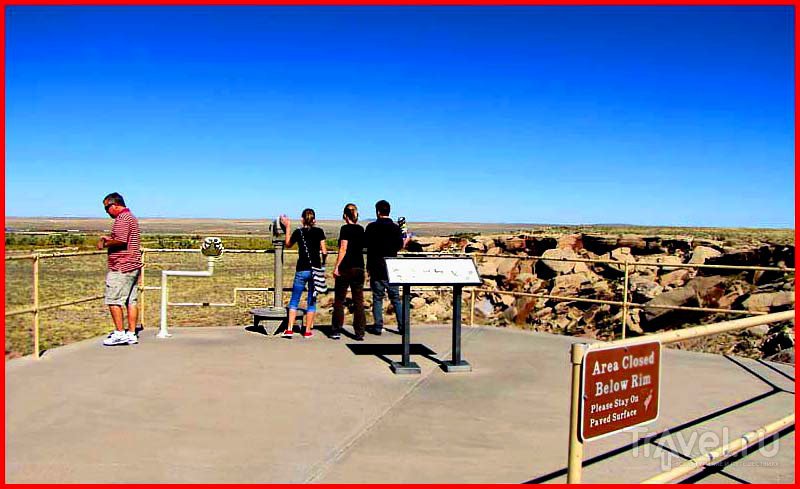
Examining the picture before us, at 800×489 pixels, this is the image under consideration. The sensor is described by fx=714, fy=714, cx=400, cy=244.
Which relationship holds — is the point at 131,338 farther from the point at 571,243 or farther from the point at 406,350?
the point at 571,243

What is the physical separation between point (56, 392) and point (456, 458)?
13.3ft

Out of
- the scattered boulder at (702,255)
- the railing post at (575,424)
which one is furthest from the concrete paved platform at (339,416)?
the scattered boulder at (702,255)

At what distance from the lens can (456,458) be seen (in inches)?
205

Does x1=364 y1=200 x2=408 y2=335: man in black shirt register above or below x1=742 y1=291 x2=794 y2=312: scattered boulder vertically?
above

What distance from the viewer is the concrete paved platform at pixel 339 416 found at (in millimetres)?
4938

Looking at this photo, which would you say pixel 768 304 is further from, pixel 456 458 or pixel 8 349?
pixel 8 349

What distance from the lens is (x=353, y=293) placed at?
385 inches

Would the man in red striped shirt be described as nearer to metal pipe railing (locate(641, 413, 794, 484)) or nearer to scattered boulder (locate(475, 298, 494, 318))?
metal pipe railing (locate(641, 413, 794, 484))

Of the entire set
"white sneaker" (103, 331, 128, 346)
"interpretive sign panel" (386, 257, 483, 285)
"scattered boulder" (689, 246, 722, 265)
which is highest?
"interpretive sign panel" (386, 257, 483, 285)

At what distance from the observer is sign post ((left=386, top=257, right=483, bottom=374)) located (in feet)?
26.1

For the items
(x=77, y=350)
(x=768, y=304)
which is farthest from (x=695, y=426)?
(x=768, y=304)

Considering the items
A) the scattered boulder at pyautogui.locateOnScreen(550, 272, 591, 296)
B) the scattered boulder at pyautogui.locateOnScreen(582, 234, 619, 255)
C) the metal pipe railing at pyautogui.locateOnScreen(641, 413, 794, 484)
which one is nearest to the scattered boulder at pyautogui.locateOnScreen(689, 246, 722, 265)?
the scattered boulder at pyautogui.locateOnScreen(550, 272, 591, 296)

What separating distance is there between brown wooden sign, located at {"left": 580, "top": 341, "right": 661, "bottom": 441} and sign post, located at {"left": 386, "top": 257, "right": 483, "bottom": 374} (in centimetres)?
429

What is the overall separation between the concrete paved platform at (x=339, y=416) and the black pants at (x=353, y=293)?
21.7 inches
